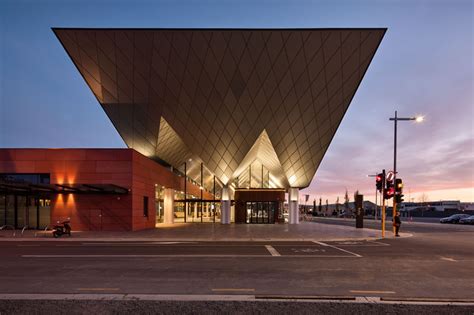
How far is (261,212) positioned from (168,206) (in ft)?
37.9

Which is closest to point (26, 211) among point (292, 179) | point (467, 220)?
point (292, 179)

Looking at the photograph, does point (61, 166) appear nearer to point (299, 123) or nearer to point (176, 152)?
point (176, 152)

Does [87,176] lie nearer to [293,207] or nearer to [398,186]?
[398,186]

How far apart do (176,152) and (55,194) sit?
1583 centimetres

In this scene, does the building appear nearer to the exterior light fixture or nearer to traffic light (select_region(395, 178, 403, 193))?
the exterior light fixture

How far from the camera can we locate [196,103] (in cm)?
2948

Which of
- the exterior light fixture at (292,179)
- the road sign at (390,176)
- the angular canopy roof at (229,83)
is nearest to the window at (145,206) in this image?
the angular canopy roof at (229,83)

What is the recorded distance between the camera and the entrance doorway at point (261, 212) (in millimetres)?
39188

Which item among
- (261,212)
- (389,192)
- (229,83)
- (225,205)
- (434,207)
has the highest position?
(229,83)

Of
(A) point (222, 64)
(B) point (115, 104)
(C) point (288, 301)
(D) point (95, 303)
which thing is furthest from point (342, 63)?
(D) point (95, 303)

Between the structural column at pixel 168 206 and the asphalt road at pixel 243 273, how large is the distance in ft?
78.7

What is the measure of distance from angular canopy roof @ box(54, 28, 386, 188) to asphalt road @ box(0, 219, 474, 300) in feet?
57.1

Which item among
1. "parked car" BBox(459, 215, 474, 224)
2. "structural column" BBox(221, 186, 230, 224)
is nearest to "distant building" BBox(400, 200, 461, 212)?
"parked car" BBox(459, 215, 474, 224)

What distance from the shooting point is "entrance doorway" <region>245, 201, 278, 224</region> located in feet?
129
